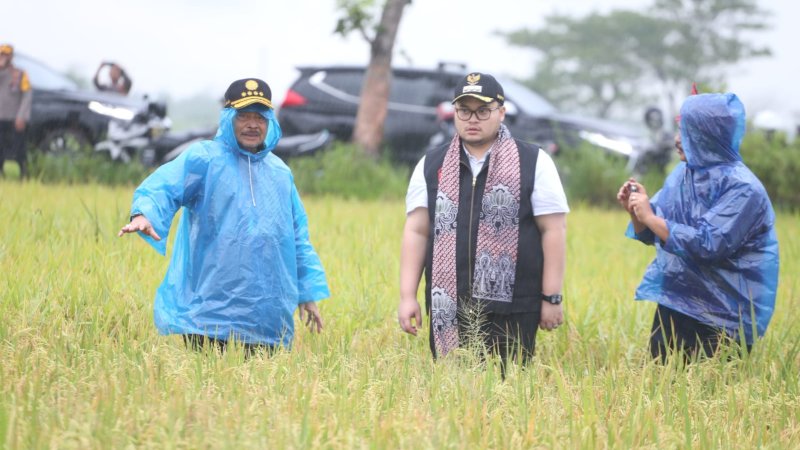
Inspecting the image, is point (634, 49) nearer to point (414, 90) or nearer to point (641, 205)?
point (414, 90)

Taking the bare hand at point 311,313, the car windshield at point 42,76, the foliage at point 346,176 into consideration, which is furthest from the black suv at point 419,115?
the bare hand at point 311,313

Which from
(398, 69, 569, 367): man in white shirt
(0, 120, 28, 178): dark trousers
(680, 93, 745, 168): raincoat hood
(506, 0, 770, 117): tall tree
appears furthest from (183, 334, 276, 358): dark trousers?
(506, 0, 770, 117): tall tree

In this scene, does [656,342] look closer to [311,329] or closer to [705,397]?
[705,397]

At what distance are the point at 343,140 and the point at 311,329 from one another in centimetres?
1042

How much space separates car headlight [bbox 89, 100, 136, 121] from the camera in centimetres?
1370

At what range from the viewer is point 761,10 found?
1692 inches

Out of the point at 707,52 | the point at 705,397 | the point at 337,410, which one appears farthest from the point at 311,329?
the point at 707,52

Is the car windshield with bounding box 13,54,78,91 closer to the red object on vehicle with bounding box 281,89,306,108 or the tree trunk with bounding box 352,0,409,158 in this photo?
the red object on vehicle with bounding box 281,89,306,108

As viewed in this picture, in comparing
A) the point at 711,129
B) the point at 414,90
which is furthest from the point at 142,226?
the point at 414,90

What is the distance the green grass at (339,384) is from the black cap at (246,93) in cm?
98

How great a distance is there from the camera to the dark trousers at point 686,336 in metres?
5.00

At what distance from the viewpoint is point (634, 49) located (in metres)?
45.2

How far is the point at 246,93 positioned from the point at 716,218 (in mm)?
1926

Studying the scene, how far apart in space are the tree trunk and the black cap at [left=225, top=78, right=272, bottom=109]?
9682mm
